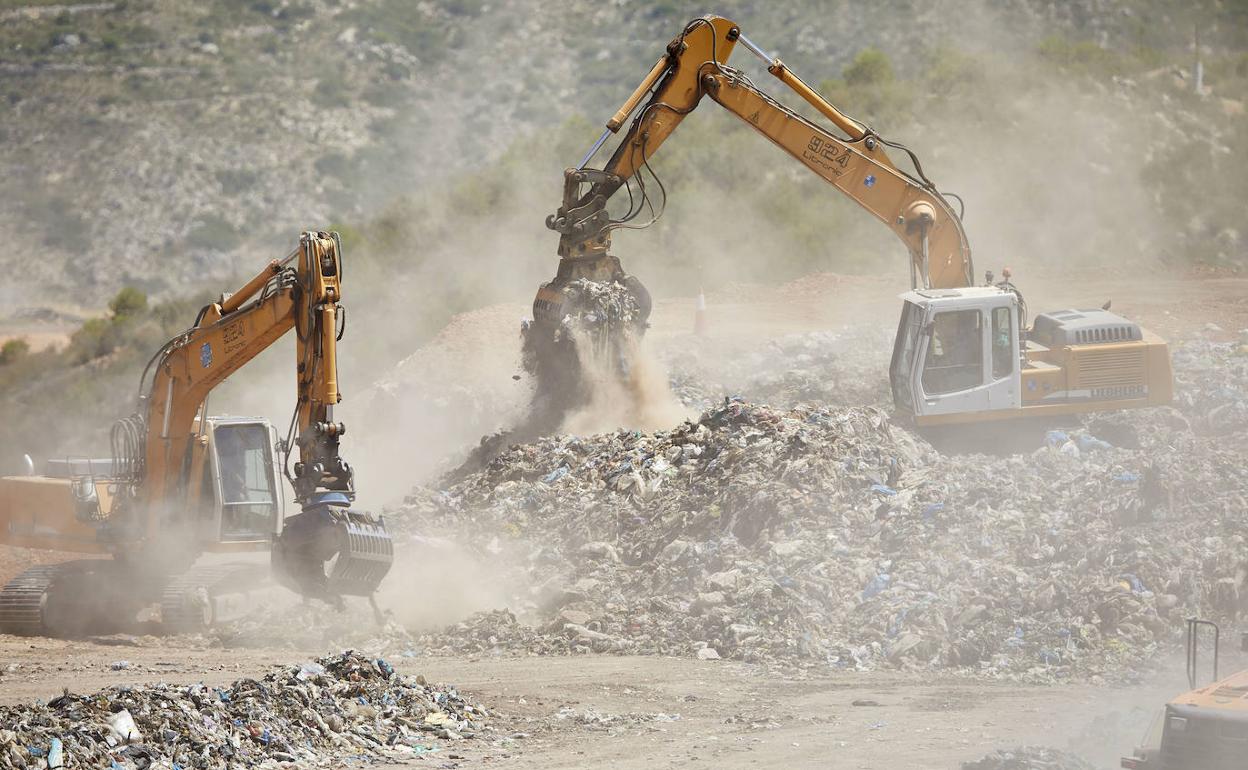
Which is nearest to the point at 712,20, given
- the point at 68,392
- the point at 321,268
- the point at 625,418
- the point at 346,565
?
the point at 625,418

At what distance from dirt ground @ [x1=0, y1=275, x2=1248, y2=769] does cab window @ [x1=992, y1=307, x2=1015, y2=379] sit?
5.59 m

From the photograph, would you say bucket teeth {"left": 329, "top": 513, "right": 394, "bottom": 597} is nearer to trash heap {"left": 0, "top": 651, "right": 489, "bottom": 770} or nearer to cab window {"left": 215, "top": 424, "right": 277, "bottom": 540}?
trash heap {"left": 0, "top": 651, "right": 489, "bottom": 770}

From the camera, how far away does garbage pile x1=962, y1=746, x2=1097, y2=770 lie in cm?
936

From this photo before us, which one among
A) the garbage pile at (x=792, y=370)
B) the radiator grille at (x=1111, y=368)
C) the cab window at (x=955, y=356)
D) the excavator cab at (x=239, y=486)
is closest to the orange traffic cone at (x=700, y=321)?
the garbage pile at (x=792, y=370)

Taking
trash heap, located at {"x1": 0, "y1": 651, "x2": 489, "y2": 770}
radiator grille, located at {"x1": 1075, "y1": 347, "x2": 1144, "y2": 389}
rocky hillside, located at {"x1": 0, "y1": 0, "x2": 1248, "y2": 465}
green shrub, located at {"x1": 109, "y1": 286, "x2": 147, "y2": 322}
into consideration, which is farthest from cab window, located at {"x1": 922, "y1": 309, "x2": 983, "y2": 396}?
green shrub, located at {"x1": 109, "y1": 286, "x2": 147, "y2": 322}

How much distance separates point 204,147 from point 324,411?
38378mm

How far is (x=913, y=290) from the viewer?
1823cm

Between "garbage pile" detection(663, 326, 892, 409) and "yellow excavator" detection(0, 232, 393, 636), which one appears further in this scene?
"garbage pile" detection(663, 326, 892, 409)

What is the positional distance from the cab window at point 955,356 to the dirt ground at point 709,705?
5278mm

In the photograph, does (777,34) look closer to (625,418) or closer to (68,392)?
(68,392)

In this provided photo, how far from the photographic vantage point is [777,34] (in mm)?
55031

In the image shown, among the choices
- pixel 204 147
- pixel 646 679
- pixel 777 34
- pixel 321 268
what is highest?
pixel 777 34

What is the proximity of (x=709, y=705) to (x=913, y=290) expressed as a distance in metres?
7.63

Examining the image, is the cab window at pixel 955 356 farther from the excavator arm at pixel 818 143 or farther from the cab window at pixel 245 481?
the cab window at pixel 245 481
